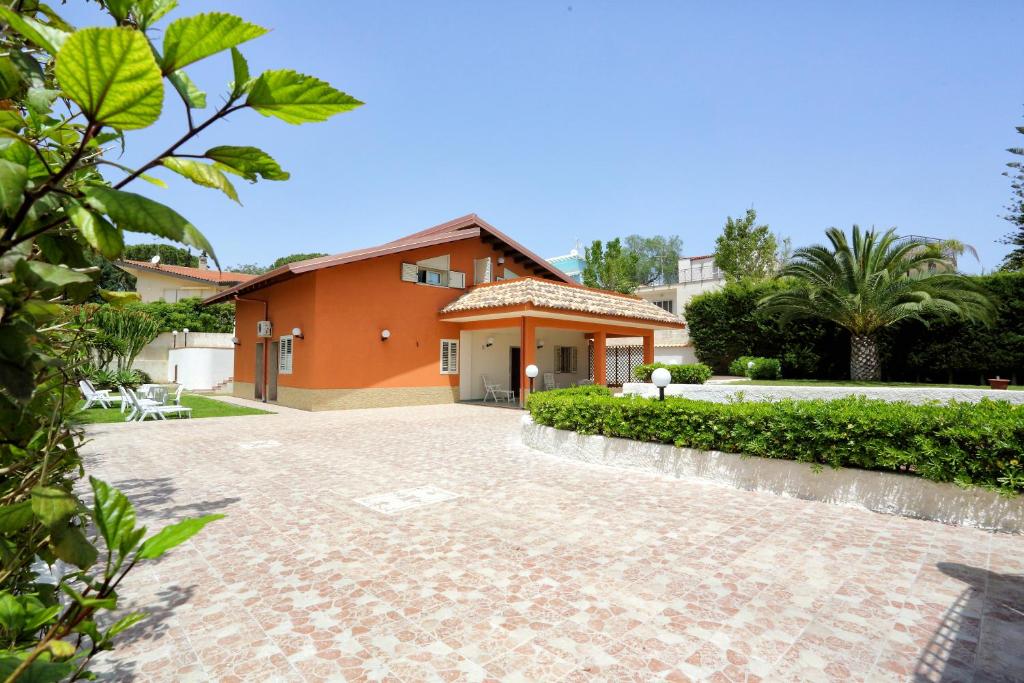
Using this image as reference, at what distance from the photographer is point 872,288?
1794 cm

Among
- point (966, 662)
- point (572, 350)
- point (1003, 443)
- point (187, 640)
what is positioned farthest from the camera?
point (572, 350)

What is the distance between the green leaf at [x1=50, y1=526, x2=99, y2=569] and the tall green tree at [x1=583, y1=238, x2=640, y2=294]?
4004 cm

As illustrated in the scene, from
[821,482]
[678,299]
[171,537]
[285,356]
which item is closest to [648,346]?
[285,356]

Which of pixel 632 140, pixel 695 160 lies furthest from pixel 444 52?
pixel 695 160

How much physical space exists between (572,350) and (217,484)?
18.7m

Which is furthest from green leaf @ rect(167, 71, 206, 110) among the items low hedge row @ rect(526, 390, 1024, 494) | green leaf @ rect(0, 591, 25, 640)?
low hedge row @ rect(526, 390, 1024, 494)

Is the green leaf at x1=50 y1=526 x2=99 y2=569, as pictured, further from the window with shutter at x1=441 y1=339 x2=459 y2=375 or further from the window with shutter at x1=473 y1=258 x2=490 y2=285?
the window with shutter at x1=473 y1=258 x2=490 y2=285

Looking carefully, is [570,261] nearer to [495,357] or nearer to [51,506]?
[495,357]

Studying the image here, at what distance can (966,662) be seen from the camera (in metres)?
2.85

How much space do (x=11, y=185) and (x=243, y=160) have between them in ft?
1.02

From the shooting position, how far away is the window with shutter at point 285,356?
658 inches

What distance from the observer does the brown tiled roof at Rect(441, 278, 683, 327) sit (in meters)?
15.2

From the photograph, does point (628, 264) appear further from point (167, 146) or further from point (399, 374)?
point (167, 146)

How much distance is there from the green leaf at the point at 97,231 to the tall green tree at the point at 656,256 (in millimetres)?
72101
